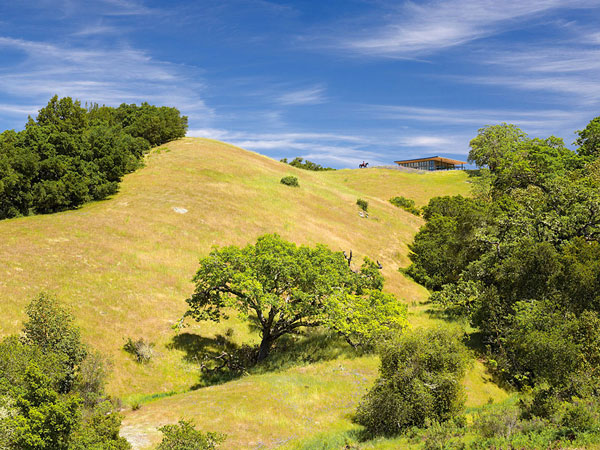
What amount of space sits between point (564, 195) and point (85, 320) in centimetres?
4521

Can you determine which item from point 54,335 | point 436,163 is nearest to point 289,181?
point 54,335

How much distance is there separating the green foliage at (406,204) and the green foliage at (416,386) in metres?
78.0

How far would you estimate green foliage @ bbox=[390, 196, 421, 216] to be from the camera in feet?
318

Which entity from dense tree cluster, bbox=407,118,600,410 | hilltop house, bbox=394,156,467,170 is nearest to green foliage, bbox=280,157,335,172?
hilltop house, bbox=394,156,467,170

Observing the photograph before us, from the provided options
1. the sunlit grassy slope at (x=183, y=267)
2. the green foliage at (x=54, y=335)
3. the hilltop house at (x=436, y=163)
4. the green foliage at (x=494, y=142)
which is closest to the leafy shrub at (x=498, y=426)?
the sunlit grassy slope at (x=183, y=267)

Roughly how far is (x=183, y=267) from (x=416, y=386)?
32.5m

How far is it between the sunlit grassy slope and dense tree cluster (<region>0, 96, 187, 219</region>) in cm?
309

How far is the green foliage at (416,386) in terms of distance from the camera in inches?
784

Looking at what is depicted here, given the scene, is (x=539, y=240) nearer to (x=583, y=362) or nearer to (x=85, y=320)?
(x=583, y=362)

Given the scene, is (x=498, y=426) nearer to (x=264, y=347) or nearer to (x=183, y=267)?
(x=264, y=347)

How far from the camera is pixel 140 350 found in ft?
103

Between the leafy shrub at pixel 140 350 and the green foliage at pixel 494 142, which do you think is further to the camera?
the green foliage at pixel 494 142

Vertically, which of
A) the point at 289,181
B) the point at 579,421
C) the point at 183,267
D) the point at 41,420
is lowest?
the point at 579,421

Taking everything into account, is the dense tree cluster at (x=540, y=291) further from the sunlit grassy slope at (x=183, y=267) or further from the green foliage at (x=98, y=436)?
the green foliage at (x=98, y=436)
